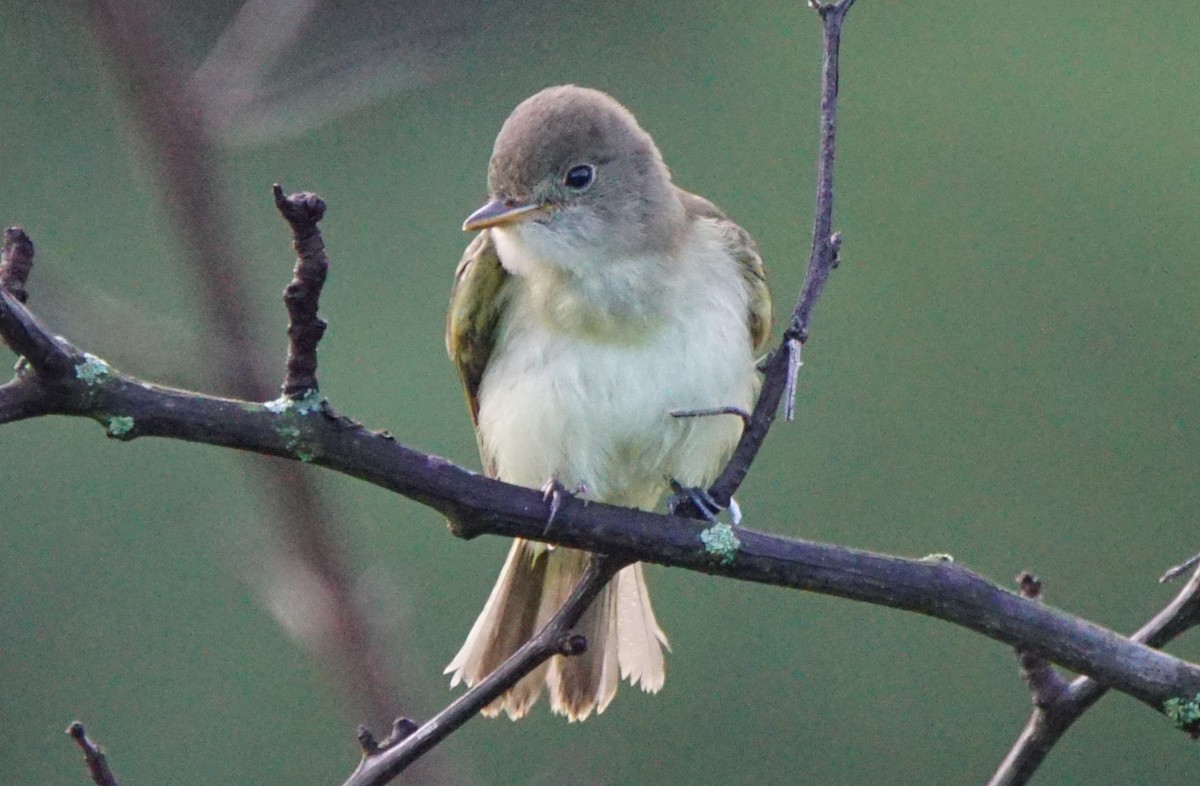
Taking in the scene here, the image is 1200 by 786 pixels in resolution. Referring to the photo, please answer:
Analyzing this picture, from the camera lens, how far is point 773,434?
7.04 metres

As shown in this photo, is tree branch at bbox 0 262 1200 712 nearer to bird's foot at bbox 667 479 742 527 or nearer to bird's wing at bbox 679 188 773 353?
bird's foot at bbox 667 479 742 527

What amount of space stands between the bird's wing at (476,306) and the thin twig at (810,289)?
3.56 feet

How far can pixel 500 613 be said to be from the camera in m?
3.54

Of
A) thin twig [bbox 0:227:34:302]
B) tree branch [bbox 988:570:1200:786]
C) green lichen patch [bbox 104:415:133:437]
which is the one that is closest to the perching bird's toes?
tree branch [bbox 988:570:1200:786]

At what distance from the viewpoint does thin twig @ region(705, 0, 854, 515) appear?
2422 mm

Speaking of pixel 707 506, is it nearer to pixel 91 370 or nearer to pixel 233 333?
pixel 233 333

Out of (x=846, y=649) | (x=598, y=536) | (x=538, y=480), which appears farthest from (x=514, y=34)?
(x=598, y=536)

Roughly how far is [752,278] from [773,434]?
335 centimetres

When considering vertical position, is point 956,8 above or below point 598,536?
above

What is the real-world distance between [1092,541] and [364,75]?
14.6 ft

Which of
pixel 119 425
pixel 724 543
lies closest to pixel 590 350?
pixel 724 543

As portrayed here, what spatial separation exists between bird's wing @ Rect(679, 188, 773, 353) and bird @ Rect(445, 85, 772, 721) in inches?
2.3

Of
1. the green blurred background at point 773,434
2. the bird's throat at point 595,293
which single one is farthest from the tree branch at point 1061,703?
the green blurred background at point 773,434

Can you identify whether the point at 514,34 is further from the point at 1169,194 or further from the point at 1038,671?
the point at 1038,671
